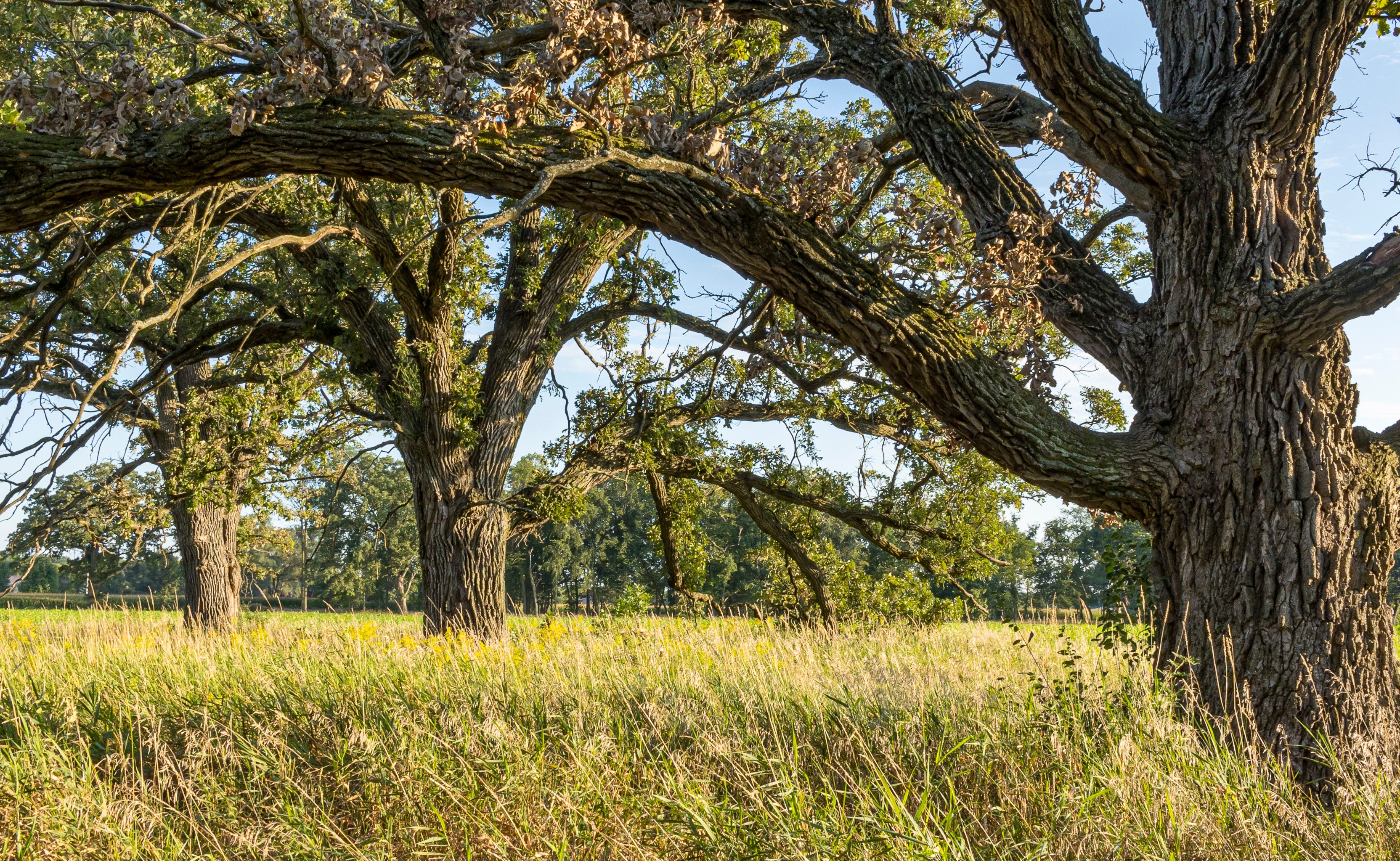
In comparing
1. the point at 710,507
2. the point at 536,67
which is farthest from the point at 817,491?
the point at 536,67

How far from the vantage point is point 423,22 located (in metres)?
6.03

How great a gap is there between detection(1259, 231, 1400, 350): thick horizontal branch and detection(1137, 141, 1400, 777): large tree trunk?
64 millimetres

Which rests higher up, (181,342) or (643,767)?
(181,342)

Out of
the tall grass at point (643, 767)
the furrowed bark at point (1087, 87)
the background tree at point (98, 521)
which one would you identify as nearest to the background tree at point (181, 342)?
the background tree at point (98, 521)

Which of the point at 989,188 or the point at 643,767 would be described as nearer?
the point at 643,767

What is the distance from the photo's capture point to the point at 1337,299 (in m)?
4.16

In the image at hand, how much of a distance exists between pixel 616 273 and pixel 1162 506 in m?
6.14

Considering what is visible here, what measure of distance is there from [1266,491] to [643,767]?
3416 mm

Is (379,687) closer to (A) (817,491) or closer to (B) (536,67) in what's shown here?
(B) (536,67)

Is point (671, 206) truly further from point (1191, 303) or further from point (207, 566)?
point (207, 566)

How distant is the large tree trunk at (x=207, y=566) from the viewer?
13.1m

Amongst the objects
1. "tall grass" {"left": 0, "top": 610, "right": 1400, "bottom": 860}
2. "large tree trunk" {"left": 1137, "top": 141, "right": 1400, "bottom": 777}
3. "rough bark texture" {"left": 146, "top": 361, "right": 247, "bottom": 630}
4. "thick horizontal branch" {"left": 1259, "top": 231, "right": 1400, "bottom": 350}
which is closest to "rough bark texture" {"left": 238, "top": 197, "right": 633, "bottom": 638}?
"tall grass" {"left": 0, "top": 610, "right": 1400, "bottom": 860}

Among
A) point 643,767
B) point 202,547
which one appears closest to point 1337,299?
point 643,767

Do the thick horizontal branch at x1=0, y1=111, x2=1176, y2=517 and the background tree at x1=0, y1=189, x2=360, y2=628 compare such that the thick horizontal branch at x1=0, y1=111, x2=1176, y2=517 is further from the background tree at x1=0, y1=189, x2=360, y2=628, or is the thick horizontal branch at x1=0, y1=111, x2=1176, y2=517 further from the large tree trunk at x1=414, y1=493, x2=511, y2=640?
the large tree trunk at x1=414, y1=493, x2=511, y2=640
